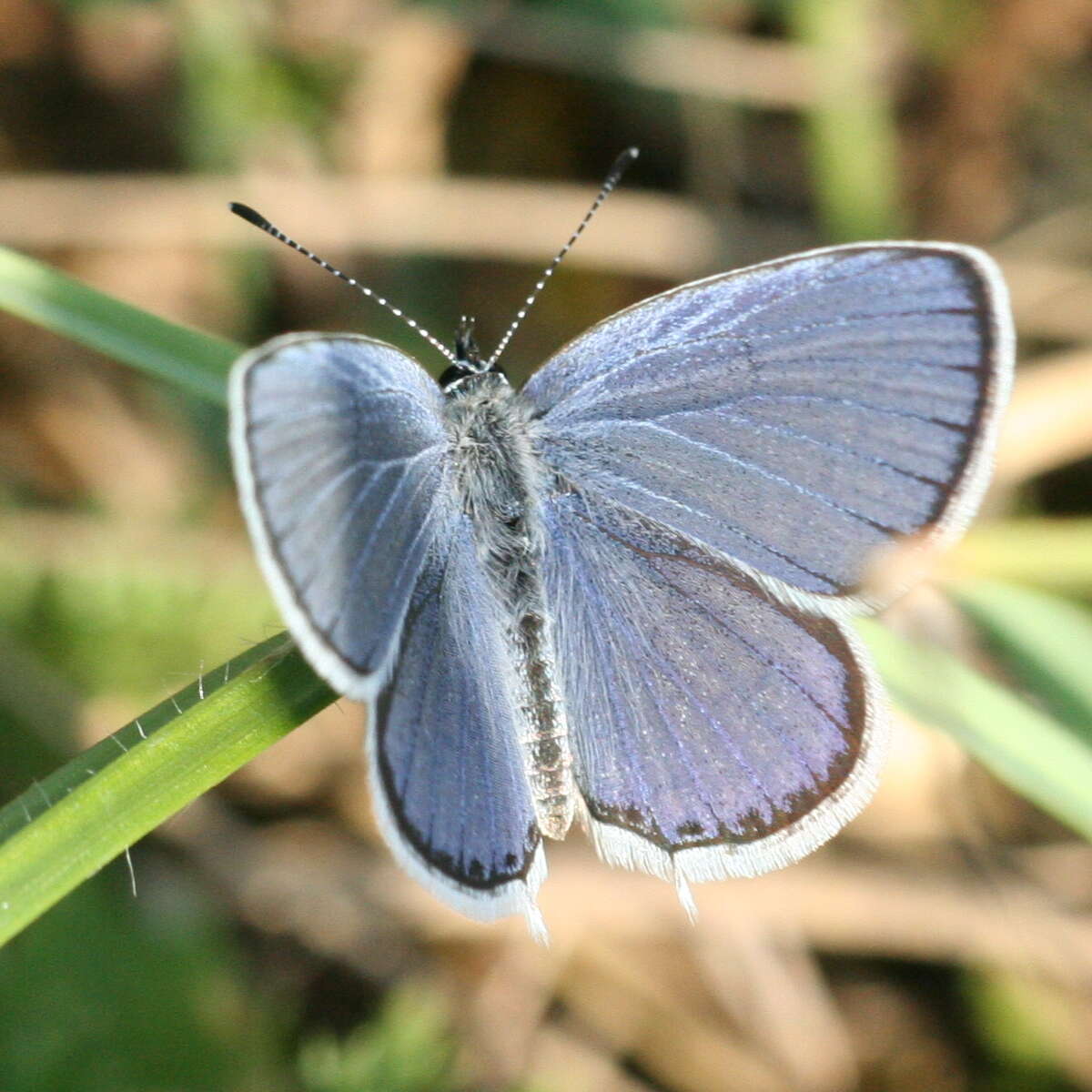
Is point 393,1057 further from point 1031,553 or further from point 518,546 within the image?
point 1031,553

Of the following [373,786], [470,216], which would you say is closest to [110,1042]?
[373,786]

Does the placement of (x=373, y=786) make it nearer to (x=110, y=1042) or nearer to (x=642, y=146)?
(x=110, y=1042)

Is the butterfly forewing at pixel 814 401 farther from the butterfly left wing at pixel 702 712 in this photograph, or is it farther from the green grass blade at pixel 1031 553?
the green grass blade at pixel 1031 553

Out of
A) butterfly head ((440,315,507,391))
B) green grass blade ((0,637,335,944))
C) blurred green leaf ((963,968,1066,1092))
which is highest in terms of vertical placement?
butterfly head ((440,315,507,391))

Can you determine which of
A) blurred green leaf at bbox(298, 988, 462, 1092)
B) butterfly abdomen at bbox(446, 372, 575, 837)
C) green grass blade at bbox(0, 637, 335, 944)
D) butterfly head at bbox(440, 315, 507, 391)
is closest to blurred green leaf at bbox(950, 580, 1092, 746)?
butterfly abdomen at bbox(446, 372, 575, 837)

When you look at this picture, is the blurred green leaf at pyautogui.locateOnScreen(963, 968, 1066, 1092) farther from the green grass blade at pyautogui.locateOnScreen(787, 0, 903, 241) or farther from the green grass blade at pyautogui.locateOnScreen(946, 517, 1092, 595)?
the green grass blade at pyautogui.locateOnScreen(787, 0, 903, 241)

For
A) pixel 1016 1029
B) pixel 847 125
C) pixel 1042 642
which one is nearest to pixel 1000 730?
pixel 1042 642
